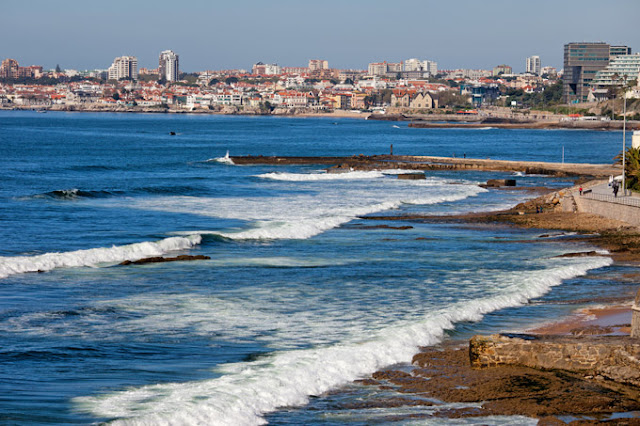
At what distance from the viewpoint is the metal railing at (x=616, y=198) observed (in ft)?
103

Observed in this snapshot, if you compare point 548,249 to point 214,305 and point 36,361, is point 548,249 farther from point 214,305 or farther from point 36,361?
point 36,361

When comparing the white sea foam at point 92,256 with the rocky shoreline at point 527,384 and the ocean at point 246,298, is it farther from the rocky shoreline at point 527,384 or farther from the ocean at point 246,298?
the rocky shoreline at point 527,384

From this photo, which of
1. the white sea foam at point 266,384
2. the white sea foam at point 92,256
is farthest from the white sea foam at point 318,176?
the white sea foam at point 266,384

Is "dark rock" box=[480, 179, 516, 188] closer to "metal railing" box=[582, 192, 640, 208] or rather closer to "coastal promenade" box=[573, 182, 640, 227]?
"coastal promenade" box=[573, 182, 640, 227]

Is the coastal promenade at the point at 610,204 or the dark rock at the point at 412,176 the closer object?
the coastal promenade at the point at 610,204

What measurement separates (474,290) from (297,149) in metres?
83.4

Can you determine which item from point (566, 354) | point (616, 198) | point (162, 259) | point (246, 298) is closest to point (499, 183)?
point (616, 198)

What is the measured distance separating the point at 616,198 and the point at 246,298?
18.9 meters

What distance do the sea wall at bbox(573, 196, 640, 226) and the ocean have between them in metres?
3.40

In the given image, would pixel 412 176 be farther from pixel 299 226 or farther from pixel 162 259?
pixel 162 259

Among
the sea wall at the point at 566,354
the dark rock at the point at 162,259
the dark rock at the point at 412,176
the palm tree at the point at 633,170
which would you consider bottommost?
the dark rock at the point at 162,259

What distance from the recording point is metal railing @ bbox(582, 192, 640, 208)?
103ft

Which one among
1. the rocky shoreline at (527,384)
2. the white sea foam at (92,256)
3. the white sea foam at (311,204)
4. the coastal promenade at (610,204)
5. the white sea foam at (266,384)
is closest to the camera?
the white sea foam at (266,384)

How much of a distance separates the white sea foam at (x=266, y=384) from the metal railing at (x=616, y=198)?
16.0 meters
